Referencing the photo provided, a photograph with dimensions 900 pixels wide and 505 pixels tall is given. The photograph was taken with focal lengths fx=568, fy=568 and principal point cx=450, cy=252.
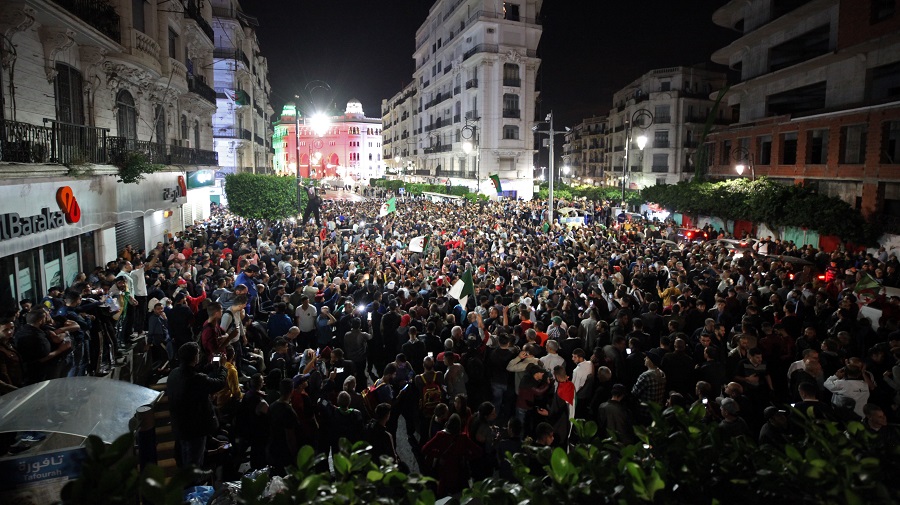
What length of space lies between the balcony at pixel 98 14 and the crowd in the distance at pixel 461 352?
560cm

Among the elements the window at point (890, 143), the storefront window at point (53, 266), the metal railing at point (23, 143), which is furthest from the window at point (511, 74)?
the metal railing at point (23, 143)

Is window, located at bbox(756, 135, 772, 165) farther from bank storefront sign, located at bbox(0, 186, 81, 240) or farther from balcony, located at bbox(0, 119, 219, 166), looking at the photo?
bank storefront sign, located at bbox(0, 186, 81, 240)

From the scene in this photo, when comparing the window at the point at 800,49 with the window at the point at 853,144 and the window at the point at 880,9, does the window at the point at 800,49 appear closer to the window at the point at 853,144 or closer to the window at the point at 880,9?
the window at the point at 880,9

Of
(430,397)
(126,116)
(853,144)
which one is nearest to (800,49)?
(853,144)

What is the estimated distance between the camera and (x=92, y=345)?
8.68 meters

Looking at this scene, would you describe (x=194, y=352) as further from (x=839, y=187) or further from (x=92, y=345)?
(x=839, y=187)

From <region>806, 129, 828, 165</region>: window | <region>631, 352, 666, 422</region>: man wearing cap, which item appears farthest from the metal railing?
<region>806, 129, 828, 165</region>: window

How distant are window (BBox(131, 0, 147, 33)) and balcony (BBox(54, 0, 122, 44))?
87.1 inches

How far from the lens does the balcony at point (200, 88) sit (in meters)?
23.8

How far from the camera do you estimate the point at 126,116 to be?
59.4 ft

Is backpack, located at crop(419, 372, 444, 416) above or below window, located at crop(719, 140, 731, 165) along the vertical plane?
below

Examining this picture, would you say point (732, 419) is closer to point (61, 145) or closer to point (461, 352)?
point (461, 352)

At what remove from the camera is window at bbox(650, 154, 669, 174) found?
57859 millimetres

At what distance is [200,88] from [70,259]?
1391 centimetres
